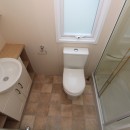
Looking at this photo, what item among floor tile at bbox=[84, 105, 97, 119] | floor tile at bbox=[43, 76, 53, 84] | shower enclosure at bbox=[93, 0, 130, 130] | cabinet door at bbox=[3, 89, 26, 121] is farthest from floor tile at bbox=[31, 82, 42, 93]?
shower enclosure at bbox=[93, 0, 130, 130]

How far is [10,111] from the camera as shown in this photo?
47.9 inches

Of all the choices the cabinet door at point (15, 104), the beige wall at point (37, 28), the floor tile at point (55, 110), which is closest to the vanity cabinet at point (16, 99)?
the cabinet door at point (15, 104)

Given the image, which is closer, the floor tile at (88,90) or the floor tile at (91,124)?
the floor tile at (91,124)

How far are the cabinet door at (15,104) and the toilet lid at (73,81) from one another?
0.65 m

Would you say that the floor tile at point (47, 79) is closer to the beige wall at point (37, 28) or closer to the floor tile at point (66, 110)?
the beige wall at point (37, 28)

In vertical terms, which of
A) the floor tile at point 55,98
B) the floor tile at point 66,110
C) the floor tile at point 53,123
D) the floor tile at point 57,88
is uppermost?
the floor tile at point 57,88

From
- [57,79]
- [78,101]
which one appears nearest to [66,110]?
[78,101]

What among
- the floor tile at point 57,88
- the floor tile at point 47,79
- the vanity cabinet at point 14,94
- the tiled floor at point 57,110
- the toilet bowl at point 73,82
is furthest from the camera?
the floor tile at point 47,79

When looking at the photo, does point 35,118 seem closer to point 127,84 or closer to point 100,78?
point 100,78

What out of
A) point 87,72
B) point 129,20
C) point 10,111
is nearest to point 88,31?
point 129,20

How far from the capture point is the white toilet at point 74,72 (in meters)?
1.42

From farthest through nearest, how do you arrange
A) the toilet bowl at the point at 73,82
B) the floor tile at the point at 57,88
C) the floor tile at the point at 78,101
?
1. the floor tile at the point at 57,88
2. the floor tile at the point at 78,101
3. the toilet bowl at the point at 73,82

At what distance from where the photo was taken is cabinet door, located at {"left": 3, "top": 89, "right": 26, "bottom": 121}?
3.87ft

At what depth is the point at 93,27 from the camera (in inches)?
54.4
